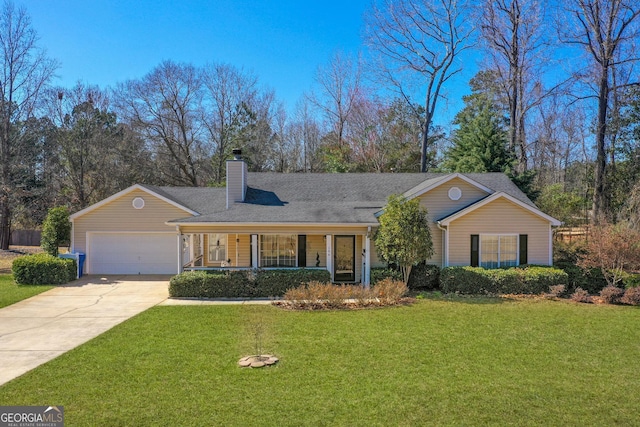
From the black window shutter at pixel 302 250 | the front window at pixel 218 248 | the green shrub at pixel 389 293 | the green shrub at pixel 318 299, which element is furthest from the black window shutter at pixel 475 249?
the front window at pixel 218 248

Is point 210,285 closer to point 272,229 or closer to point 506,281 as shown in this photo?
point 272,229

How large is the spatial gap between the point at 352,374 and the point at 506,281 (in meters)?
9.17

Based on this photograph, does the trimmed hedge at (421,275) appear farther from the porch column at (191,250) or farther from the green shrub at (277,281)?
the porch column at (191,250)

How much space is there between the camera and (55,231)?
17047 mm

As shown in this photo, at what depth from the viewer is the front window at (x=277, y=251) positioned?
15.4m

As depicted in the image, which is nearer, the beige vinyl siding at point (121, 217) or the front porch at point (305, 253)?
the front porch at point (305, 253)

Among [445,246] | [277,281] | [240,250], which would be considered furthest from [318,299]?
[445,246]

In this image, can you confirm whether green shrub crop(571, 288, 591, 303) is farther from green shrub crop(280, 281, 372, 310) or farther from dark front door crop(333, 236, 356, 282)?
dark front door crop(333, 236, 356, 282)

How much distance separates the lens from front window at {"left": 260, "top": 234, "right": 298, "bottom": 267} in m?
15.4

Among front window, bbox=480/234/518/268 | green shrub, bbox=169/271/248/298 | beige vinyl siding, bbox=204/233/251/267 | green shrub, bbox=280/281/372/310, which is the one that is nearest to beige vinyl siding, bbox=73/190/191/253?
beige vinyl siding, bbox=204/233/251/267

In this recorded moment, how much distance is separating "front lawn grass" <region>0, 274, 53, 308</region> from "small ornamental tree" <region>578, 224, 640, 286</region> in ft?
62.5

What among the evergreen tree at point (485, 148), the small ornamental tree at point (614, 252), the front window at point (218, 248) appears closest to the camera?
the small ornamental tree at point (614, 252)

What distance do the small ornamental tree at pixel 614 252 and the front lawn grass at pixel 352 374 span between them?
3.30 metres

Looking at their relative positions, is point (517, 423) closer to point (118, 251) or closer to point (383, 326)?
point (383, 326)
